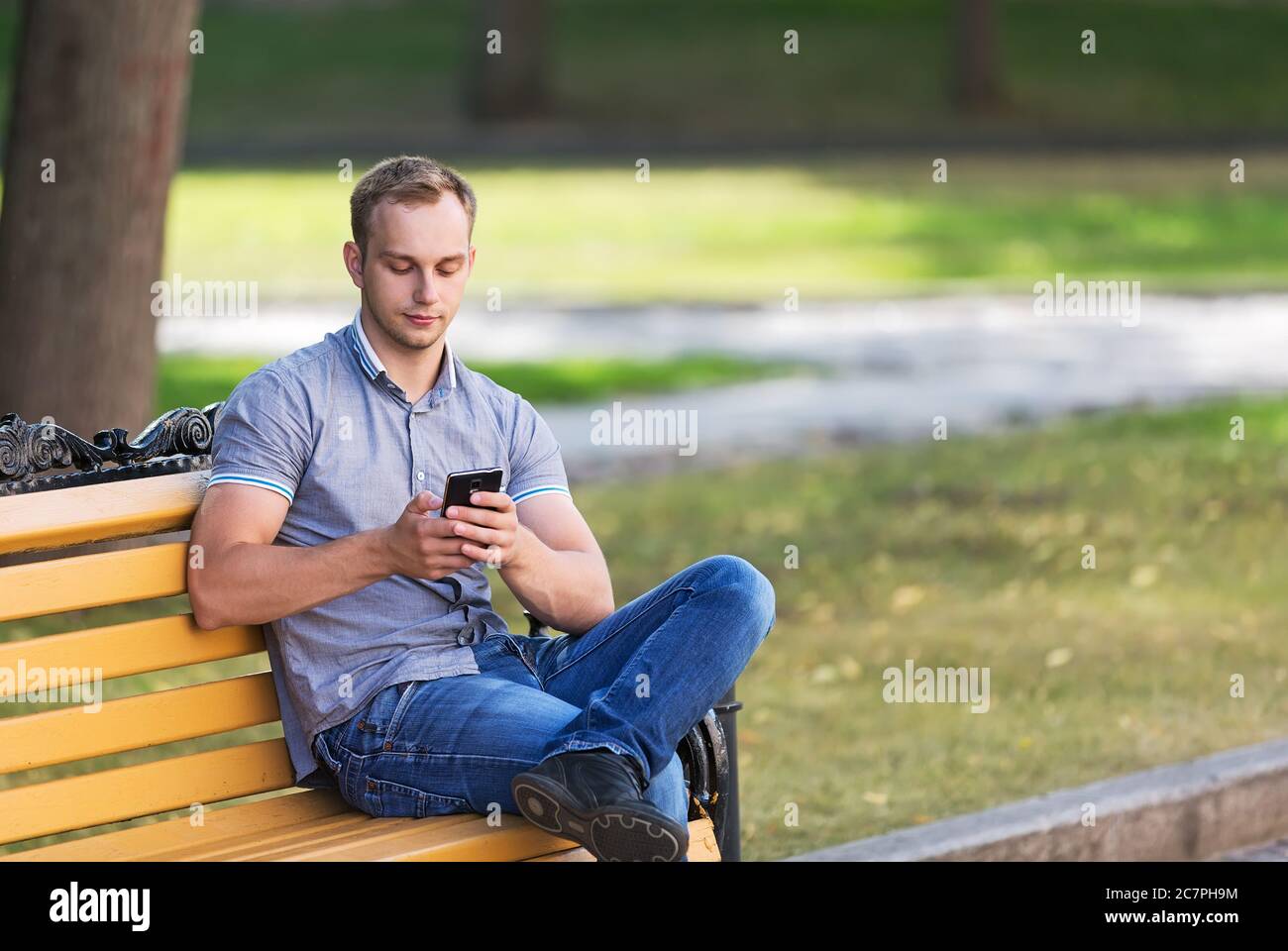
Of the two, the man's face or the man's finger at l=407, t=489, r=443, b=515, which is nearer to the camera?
the man's finger at l=407, t=489, r=443, b=515

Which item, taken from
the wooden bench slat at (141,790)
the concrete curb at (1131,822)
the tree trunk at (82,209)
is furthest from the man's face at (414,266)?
the tree trunk at (82,209)

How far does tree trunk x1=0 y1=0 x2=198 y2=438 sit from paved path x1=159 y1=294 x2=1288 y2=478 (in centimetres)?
348

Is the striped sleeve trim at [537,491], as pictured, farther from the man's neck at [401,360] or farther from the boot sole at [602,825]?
the boot sole at [602,825]

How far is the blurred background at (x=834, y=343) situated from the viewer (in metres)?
6.68

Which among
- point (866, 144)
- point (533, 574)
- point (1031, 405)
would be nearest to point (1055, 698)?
point (533, 574)

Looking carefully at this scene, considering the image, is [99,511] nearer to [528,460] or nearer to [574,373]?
[528,460]

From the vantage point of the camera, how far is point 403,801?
151 inches

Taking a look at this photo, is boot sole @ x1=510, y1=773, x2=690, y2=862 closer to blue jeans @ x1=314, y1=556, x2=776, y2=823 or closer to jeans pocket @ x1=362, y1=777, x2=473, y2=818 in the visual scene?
blue jeans @ x1=314, y1=556, x2=776, y2=823

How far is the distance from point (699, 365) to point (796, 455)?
282 cm

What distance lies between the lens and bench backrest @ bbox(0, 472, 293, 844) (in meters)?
3.67

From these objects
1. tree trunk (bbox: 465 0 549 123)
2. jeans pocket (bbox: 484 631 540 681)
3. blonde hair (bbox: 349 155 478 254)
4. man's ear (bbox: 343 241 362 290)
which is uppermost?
tree trunk (bbox: 465 0 549 123)

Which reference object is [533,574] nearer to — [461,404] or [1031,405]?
[461,404]

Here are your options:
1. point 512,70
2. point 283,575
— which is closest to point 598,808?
point 283,575

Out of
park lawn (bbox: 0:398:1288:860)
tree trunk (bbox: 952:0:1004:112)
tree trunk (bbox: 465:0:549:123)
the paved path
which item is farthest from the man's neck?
tree trunk (bbox: 952:0:1004:112)
